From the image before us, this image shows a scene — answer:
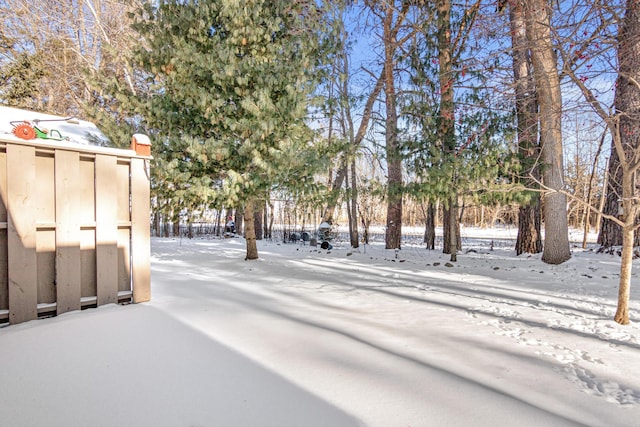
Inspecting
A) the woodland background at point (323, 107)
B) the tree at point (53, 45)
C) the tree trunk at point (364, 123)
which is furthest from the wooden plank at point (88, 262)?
the tree at point (53, 45)

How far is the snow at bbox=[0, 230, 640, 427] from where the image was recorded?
1459 millimetres

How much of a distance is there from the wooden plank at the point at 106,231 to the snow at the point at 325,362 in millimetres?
167

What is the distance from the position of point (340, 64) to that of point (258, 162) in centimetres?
539

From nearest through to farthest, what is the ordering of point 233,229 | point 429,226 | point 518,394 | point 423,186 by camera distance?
1. point 518,394
2. point 423,186
3. point 429,226
4. point 233,229

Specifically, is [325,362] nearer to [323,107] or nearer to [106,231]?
[106,231]

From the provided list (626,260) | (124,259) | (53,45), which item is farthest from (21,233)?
(53,45)

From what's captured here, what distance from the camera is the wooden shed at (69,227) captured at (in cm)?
226

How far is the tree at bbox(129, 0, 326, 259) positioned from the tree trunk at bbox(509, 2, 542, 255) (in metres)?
3.15

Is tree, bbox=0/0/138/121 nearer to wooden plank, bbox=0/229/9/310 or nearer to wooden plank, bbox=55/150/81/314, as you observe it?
wooden plank, bbox=55/150/81/314

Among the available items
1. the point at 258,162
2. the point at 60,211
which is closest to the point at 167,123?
the point at 258,162

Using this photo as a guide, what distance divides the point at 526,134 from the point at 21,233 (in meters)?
6.78

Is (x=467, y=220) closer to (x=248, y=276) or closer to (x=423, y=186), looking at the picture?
(x=423, y=186)

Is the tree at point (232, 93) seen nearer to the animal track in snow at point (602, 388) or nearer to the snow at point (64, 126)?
the snow at point (64, 126)

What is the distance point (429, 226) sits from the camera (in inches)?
397
